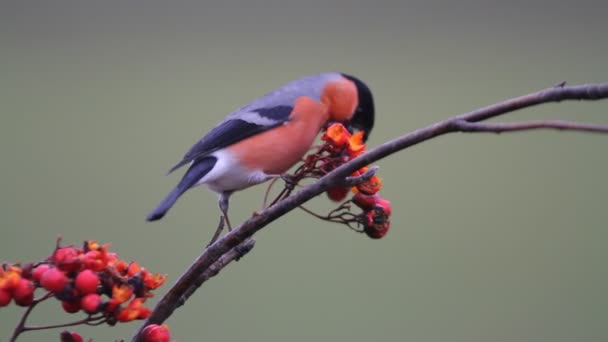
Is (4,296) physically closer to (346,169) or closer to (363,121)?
(346,169)

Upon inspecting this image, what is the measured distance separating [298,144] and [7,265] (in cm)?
67

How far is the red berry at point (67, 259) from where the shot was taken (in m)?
0.62

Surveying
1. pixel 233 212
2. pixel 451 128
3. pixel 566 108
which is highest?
pixel 451 128

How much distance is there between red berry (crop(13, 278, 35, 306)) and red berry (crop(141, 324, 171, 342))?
0.10 meters

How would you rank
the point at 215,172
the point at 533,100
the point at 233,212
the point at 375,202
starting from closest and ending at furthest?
the point at 533,100 → the point at 375,202 → the point at 215,172 → the point at 233,212

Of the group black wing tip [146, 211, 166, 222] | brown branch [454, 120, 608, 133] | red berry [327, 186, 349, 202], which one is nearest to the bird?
black wing tip [146, 211, 166, 222]

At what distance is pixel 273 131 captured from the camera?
1264 millimetres

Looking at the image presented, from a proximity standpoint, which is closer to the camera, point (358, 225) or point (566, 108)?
Result: point (358, 225)

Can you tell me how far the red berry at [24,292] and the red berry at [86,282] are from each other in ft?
0.13

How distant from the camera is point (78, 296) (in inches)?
24.6

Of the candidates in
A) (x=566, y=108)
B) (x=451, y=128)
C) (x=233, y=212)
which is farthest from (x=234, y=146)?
(x=566, y=108)

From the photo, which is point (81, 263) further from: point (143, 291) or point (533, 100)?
point (533, 100)

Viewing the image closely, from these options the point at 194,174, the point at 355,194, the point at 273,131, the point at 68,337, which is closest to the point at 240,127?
the point at 273,131

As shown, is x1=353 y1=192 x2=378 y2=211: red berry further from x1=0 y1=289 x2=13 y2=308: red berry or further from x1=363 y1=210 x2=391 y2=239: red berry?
x1=0 y1=289 x2=13 y2=308: red berry
